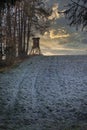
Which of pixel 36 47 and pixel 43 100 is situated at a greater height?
pixel 43 100

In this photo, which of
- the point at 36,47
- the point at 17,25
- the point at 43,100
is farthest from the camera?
the point at 36,47

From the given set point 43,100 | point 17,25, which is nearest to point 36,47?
point 17,25

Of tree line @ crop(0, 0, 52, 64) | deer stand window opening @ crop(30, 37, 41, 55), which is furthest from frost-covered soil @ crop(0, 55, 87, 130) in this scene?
deer stand window opening @ crop(30, 37, 41, 55)

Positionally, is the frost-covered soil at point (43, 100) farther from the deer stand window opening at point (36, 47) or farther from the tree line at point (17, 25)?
the deer stand window opening at point (36, 47)

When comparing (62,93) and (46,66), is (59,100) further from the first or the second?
(46,66)

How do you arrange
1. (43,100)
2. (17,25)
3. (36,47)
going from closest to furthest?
(43,100)
(17,25)
(36,47)

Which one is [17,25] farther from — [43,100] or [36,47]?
[43,100]

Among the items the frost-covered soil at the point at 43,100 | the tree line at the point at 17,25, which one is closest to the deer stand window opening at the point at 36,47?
the tree line at the point at 17,25

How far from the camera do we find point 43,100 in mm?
13875

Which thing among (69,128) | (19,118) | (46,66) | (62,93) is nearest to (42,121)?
(19,118)

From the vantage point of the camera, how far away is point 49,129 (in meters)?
9.68

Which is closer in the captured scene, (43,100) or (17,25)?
(43,100)

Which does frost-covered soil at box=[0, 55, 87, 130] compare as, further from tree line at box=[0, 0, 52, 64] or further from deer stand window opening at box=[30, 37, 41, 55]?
deer stand window opening at box=[30, 37, 41, 55]

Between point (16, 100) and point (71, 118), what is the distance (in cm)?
301
